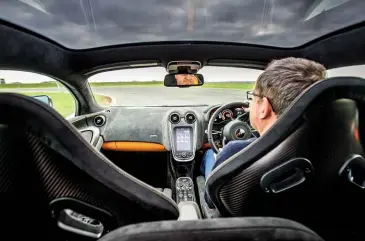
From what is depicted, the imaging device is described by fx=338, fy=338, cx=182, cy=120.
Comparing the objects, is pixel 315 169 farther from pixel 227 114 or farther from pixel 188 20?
pixel 188 20

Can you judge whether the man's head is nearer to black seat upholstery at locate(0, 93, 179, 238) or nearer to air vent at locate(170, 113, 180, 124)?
black seat upholstery at locate(0, 93, 179, 238)

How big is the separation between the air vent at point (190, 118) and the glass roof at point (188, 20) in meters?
1.13

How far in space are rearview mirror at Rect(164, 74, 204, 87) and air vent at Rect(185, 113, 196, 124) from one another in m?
0.42

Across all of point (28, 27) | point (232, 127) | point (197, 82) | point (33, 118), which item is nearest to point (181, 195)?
point (232, 127)

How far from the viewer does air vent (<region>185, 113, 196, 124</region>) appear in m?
4.56

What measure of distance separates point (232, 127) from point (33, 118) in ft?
8.88

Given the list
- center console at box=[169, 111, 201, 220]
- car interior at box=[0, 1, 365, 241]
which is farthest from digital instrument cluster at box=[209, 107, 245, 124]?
car interior at box=[0, 1, 365, 241]

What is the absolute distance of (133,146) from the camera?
476 centimetres

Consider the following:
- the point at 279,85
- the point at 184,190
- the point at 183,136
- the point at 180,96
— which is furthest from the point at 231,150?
the point at 180,96

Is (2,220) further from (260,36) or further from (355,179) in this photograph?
(260,36)

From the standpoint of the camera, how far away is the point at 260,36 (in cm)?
536

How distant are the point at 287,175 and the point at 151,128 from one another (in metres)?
3.46

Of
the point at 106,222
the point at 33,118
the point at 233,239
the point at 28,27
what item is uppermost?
the point at 28,27

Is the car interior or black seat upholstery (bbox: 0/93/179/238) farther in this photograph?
black seat upholstery (bbox: 0/93/179/238)
